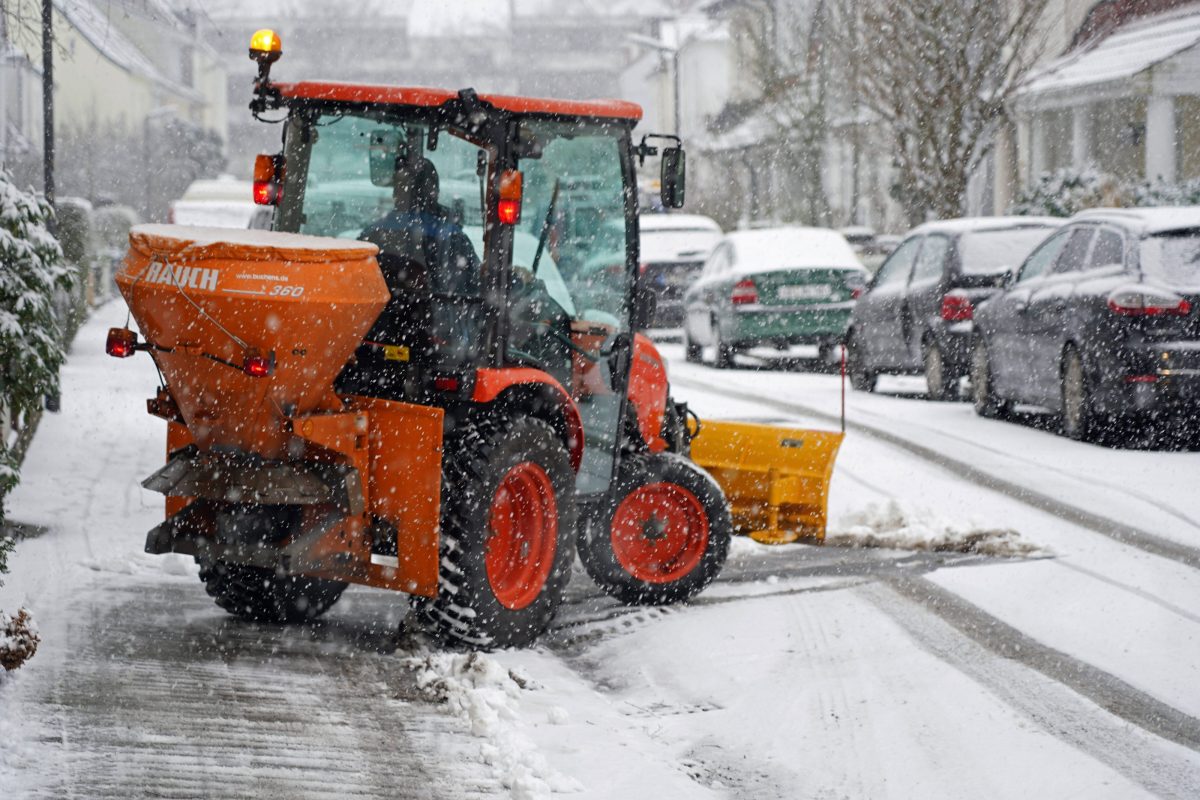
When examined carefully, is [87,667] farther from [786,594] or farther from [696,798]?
[786,594]

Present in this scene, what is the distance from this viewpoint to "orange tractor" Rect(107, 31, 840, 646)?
6207mm

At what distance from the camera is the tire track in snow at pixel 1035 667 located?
5727 mm

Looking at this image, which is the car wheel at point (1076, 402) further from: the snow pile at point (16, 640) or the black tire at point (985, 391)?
the snow pile at point (16, 640)

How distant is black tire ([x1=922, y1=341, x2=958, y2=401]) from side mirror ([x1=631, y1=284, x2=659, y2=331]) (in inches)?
332

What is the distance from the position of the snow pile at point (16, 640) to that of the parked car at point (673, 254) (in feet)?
54.4

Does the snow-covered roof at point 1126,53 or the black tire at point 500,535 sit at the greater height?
the snow-covered roof at point 1126,53

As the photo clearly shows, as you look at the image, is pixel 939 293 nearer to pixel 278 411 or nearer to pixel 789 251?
pixel 789 251

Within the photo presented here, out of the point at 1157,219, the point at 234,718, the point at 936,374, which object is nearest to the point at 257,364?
the point at 234,718

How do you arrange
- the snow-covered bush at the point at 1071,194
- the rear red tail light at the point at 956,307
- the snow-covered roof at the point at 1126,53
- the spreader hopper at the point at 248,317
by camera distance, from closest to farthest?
the spreader hopper at the point at 248,317
the rear red tail light at the point at 956,307
the snow-covered bush at the point at 1071,194
the snow-covered roof at the point at 1126,53

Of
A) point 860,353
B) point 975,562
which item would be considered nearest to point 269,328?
point 975,562

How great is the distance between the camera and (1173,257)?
1198 cm

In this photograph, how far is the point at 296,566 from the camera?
641 cm

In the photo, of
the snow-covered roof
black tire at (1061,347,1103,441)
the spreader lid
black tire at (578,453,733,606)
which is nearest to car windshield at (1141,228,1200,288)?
black tire at (1061,347,1103,441)

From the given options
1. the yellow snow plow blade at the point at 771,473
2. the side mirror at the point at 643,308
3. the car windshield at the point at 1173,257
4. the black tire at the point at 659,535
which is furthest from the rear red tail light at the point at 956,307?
the side mirror at the point at 643,308
